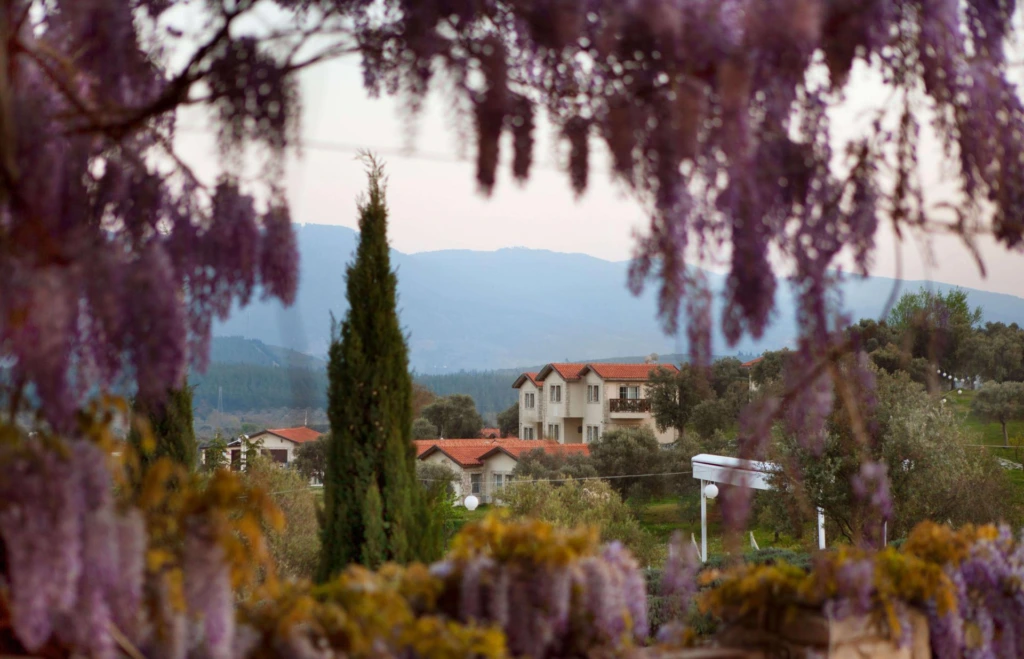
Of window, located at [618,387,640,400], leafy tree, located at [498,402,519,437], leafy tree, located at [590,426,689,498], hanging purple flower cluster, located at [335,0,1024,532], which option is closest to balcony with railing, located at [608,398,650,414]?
window, located at [618,387,640,400]

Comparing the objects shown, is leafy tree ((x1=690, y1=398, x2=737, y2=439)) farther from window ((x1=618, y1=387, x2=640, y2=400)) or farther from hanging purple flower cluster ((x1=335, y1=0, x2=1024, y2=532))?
hanging purple flower cluster ((x1=335, y1=0, x2=1024, y2=532))

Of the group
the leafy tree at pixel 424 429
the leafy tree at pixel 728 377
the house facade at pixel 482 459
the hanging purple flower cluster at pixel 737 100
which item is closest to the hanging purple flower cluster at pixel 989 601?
the hanging purple flower cluster at pixel 737 100

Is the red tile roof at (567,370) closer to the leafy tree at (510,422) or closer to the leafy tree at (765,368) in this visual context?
the leafy tree at (510,422)

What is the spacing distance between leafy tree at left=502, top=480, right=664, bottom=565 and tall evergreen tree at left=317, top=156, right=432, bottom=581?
14.9m

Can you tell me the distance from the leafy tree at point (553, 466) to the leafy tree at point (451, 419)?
9.15m

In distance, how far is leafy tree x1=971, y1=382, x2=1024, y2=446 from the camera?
77.0ft

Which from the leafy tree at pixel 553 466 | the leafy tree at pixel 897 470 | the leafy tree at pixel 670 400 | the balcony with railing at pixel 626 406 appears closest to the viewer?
the leafy tree at pixel 897 470

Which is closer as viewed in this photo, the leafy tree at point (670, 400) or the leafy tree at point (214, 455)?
the leafy tree at point (214, 455)

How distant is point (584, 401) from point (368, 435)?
34.3 meters

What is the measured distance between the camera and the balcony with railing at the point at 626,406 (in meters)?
35.9

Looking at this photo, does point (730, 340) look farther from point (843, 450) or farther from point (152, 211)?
point (843, 450)

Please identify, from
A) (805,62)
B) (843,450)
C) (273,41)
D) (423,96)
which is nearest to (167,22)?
(273,41)

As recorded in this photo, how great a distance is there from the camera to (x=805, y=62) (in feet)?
7.16

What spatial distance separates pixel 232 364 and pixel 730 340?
115 ft
